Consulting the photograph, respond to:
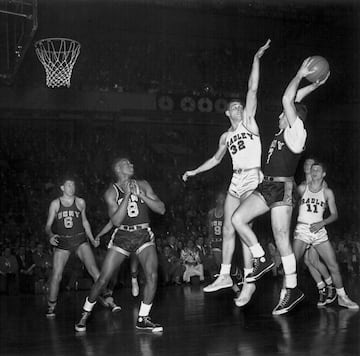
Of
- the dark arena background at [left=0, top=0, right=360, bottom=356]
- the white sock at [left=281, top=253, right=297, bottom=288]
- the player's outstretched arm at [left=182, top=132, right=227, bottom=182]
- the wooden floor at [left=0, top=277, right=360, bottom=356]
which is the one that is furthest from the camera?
the dark arena background at [left=0, top=0, right=360, bottom=356]

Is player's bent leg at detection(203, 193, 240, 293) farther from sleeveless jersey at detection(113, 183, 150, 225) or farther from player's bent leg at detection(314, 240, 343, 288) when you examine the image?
player's bent leg at detection(314, 240, 343, 288)

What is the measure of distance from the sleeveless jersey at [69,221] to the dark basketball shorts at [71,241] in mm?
53

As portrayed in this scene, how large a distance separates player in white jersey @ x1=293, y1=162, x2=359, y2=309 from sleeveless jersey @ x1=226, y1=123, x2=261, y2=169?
1320mm

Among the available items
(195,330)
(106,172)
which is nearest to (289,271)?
(195,330)

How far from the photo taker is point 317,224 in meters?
8.01

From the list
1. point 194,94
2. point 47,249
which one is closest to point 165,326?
point 47,249

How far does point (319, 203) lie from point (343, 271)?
252 inches

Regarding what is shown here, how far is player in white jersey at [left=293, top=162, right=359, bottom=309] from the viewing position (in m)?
7.98

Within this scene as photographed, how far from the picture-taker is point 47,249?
13672 mm

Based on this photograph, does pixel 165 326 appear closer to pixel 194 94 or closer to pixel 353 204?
pixel 194 94

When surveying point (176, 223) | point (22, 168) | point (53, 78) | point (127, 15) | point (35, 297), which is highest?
point (127, 15)

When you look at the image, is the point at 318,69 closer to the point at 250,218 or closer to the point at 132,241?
the point at 250,218

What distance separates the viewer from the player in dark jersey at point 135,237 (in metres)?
6.72

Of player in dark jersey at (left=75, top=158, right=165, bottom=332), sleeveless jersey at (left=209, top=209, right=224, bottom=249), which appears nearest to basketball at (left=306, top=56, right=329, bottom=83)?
player in dark jersey at (left=75, top=158, right=165, bottom=332)
